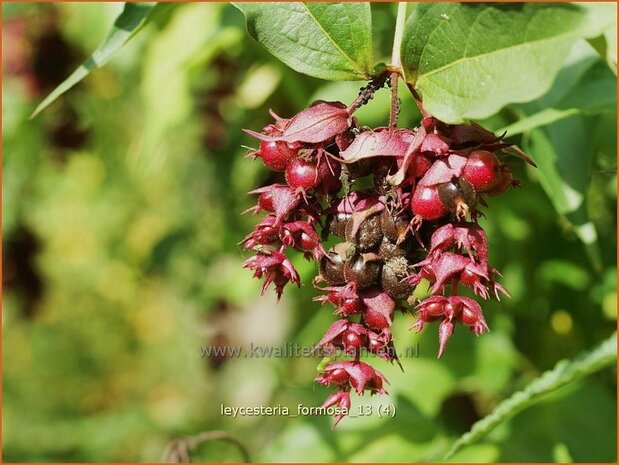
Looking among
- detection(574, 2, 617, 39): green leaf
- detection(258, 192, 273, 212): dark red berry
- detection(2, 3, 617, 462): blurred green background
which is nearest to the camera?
detection(574, 2, 617, 39): green leaf

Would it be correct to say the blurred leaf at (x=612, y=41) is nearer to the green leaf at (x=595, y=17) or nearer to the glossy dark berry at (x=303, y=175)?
the green leaf at (x=595, y=17)

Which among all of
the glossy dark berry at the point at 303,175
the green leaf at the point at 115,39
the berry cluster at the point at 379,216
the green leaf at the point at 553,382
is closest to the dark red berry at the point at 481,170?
the berry cluster at the point at 379,216

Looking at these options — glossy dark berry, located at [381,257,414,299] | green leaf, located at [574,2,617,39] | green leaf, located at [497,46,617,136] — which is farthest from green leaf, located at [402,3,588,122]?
green leaf, located at [497,46,617,136]

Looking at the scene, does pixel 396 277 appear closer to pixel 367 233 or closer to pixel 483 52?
pixel 367 233

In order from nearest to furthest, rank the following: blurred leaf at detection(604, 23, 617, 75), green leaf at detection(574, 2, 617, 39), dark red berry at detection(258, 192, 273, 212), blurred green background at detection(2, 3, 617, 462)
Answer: green leaf at detection(574, 2, 617, 39), dark red berry at detection(258, 192, 273, 212), blurred leaf at detection(604, 23, 617, 75), blurred green background at detection(2, 3, 617, 462)

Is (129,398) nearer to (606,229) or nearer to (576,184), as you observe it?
(606,229)

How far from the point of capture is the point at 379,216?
1.94ft

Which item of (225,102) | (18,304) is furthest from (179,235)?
(18,304)

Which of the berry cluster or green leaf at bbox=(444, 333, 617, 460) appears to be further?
green leaf at bbox=(444, 333, 617, 460)

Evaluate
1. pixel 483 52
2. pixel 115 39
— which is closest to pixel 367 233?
pixel 483 52

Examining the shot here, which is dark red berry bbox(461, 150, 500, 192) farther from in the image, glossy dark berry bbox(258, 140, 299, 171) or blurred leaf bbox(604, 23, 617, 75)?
blurred leaf bbox(604, 23, 617, 75)

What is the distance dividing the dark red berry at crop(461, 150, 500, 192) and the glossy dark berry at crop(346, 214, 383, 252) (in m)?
0.07

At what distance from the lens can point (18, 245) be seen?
2154 mm

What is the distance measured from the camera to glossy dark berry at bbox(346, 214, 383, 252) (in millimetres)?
589
